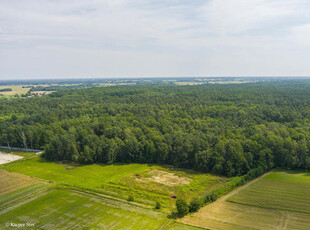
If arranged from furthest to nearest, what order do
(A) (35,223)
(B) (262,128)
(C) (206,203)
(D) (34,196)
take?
1. (B) (262,128)
2. (D) (34,196)
3. (C) (206,203)
4. (A) (35,223)

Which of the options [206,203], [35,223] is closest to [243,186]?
[206,203]

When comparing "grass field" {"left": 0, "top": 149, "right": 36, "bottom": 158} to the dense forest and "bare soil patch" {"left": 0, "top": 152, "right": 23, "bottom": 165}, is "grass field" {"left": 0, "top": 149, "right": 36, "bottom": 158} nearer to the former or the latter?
"bare soil patch" {"left": 0, "top": 152, "right": 23, "bottom": 165}

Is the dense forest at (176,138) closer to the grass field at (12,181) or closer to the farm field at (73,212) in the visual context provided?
the grass field at (12,181)

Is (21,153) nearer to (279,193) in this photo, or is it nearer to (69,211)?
(69,211)

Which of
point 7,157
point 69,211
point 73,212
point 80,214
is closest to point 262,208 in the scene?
point 80,214

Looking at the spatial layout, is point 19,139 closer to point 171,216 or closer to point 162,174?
point 162,174

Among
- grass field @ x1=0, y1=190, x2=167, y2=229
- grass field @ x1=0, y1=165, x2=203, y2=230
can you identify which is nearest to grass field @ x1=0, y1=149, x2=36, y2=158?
grass field @ x1=0, y1=165, x2=203, y2=230

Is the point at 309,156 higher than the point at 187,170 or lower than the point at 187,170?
higher
